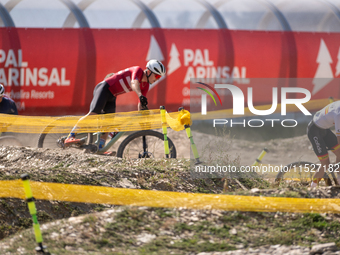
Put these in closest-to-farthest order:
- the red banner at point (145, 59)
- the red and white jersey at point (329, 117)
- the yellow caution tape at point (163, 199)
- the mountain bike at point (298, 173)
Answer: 1. the yellow caution tape at point (163, 199)
2. the red and white jersey at point (329, 117)
3. the mountain bike at point (298, 173)
4. the red banner at point (145, 59)

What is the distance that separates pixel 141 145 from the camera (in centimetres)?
688

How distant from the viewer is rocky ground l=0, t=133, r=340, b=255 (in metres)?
3.99

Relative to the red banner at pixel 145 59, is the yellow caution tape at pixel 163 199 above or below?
below

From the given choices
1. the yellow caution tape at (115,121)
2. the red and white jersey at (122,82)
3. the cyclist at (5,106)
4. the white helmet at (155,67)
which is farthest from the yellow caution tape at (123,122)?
the cyclist at (5,106)

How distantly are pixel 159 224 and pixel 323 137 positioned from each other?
9.30 ft

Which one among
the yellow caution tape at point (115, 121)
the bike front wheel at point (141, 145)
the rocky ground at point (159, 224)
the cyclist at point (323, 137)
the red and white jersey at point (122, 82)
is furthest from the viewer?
the red and white jersey at point (122, 82)

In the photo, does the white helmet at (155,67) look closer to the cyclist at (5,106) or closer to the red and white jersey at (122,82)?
the red and white jersey at (122,82)

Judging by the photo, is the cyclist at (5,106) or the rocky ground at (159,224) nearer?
the rocky ground at (159,224)

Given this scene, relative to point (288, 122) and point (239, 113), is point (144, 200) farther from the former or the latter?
point (288, 122)

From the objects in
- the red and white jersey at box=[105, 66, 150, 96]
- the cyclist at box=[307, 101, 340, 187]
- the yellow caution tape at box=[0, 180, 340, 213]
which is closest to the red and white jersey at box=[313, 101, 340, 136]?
the cyclist at box=[307, 101, 340, 187]

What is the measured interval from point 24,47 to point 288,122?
291 inches

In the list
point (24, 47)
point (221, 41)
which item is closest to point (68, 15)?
point (24, 47)

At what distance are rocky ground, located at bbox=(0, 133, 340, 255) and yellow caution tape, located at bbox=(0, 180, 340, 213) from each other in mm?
78

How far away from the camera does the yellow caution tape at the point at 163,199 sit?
4.71 metres
